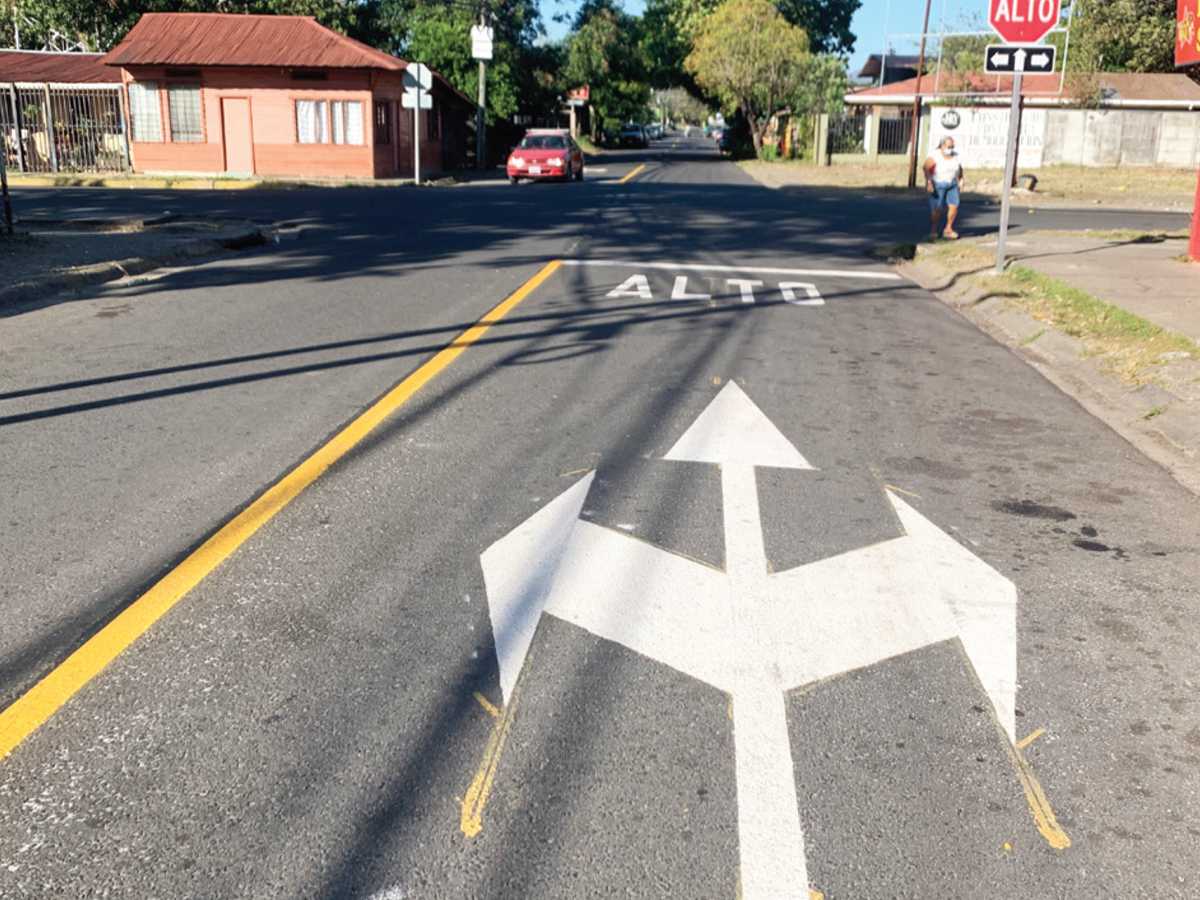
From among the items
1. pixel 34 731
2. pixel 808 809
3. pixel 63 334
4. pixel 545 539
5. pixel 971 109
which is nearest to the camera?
pixel 808 809

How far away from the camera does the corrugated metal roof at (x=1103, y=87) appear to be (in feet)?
153

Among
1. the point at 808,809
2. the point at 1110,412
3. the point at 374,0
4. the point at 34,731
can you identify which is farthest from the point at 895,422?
the point at 374,0

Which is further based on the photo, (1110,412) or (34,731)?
(1110,412)

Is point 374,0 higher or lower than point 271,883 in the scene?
higher

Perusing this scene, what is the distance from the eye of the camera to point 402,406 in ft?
23.2

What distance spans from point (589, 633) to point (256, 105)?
114 ft

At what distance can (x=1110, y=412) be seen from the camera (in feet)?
25.4

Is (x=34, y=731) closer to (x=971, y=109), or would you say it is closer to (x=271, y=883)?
(x=271, y=883)

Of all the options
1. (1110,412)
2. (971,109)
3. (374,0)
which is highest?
(374,0)

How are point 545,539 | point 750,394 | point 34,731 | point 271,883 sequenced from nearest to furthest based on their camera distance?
point 271,883 → point 34,731 → point 545,539 → point 750,394

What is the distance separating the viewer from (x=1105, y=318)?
33.9ft

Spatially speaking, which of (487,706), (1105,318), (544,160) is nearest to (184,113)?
(544,160)

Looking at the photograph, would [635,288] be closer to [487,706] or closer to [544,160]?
[487,706]

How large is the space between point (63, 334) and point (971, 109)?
4213cm
